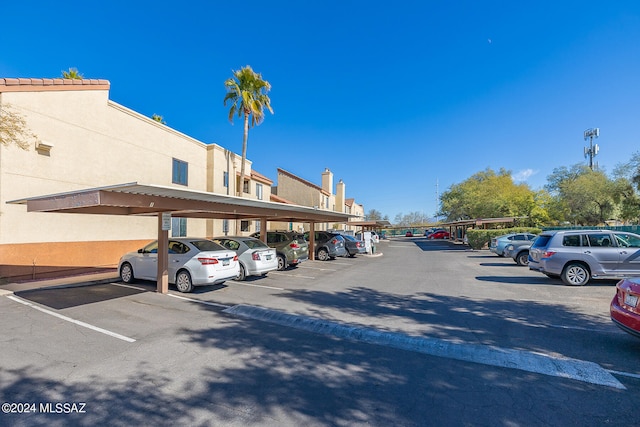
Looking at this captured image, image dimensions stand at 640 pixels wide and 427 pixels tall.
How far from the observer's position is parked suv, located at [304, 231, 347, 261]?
18281mm

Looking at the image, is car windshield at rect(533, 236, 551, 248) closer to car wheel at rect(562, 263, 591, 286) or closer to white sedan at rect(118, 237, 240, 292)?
car wheel at rect(562, 263, 591, 286)

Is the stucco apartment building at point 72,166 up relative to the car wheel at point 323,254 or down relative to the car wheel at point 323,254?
up

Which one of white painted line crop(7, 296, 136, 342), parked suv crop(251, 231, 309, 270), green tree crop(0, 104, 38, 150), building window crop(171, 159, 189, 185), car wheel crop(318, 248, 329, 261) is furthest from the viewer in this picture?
car wheel crop(318, 248, 329, 261)

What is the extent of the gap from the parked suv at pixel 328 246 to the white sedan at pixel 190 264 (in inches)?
370

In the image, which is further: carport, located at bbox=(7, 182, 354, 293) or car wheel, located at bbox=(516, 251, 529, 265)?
car wheel, located at bbox=(516, 251, 529, 265)

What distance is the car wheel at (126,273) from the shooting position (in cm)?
1008

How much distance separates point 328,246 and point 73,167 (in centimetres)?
1257

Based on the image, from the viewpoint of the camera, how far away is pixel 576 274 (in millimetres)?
9750

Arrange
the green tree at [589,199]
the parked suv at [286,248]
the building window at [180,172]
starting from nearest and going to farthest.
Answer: the parked suv at [286,248]
the building window at [180,172]
the green tree at [589,199]

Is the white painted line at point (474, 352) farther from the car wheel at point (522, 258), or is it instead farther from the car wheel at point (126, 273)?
the car wheel at point (522, 258)

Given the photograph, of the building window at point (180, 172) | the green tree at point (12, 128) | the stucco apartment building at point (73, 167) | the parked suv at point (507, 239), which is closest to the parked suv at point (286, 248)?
the stucco apartment building at point (73, 167)

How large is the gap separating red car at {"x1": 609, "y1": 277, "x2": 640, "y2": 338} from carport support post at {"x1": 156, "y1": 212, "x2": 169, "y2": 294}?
9.79 m

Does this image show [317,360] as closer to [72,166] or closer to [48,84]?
[72,166]

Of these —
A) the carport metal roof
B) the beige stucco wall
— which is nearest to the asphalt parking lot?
the carport metal roof
